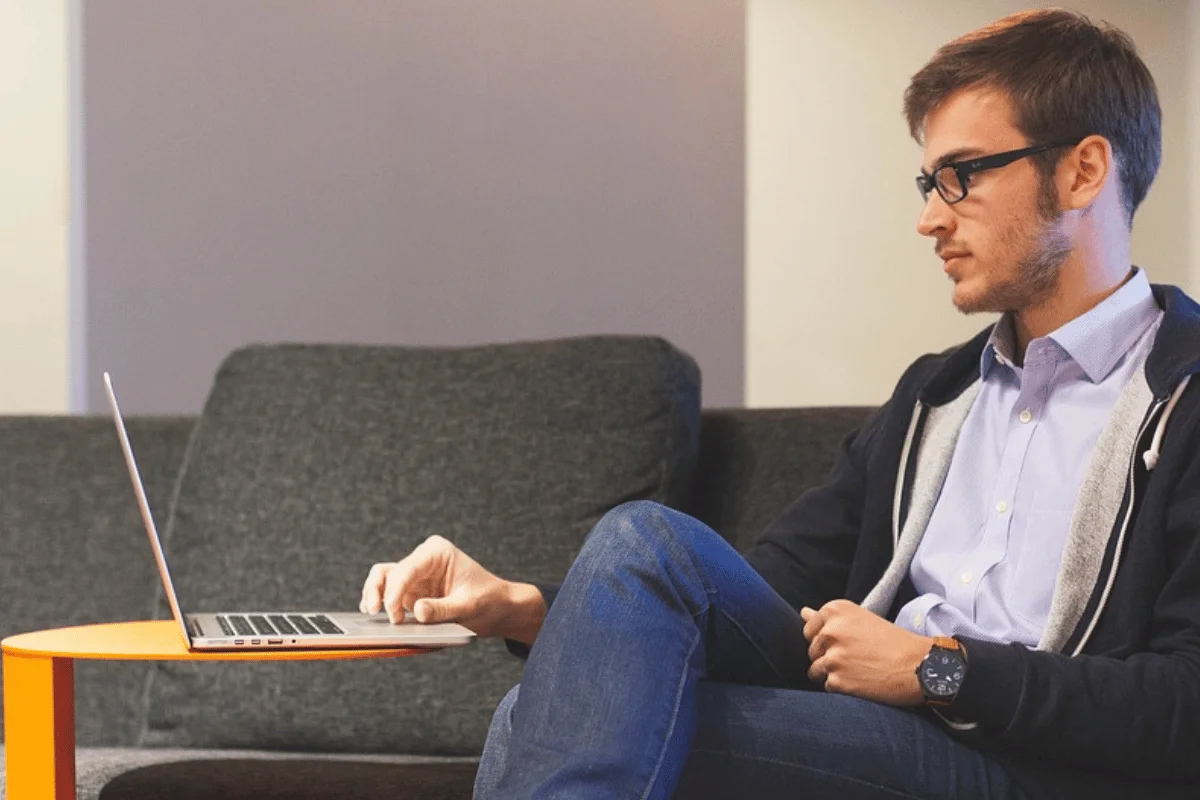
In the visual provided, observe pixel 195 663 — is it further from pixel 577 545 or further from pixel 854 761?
pixel 854 761

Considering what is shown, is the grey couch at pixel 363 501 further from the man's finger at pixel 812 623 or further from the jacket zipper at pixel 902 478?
the man's finger at pixel 812 623

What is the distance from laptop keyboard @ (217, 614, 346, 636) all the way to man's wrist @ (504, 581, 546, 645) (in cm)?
17

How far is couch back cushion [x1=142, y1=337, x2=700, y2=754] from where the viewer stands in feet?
6.70

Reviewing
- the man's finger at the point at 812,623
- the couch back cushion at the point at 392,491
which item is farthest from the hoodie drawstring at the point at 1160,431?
the couch back cushion at the point at 392,491

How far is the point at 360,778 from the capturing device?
175cm

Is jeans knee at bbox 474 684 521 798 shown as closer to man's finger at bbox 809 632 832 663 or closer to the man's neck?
man's finger at bbox 809 632 832 663

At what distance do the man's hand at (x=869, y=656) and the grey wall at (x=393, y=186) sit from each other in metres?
2.15

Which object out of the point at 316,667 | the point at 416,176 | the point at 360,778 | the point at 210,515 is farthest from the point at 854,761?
the point at 416,176

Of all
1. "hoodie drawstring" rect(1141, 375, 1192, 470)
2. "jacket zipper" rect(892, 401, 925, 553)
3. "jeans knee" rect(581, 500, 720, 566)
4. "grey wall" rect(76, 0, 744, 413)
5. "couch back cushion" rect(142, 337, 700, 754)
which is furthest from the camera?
"grey wall" rect(76, 0, 744, 413)

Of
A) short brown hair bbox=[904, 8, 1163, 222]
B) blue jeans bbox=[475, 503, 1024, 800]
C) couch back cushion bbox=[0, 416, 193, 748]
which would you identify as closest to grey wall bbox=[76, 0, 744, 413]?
couch back cushion bbox=[0, 416, 193, 748]

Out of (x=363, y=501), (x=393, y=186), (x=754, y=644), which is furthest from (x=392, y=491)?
(x=393, y=186)

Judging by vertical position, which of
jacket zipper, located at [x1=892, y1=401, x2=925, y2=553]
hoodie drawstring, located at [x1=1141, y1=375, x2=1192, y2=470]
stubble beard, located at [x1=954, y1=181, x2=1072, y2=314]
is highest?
stubble beard, located at [x1=954, y1=181, x2=1072, y2=314]

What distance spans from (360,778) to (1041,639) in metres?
0.79

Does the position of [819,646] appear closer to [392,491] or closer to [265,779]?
[265,779]
